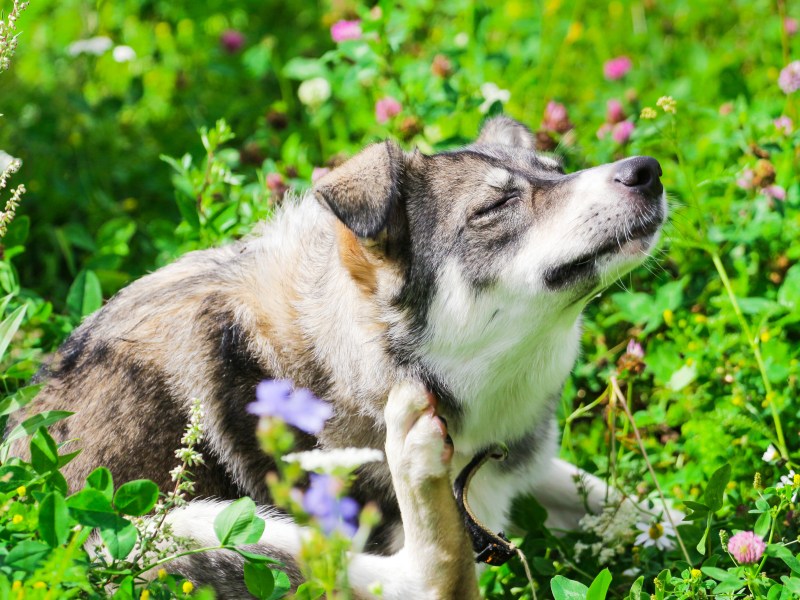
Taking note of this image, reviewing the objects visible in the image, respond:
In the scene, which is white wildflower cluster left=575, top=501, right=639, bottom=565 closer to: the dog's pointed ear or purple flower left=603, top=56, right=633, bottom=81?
the dog's pointed ear

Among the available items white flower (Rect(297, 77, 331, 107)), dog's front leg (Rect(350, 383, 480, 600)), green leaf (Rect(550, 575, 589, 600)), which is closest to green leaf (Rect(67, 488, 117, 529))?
dog's front leg (Rect(350, 383, 480, 600))

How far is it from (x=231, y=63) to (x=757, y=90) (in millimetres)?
3025

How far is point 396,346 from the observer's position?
304 cm

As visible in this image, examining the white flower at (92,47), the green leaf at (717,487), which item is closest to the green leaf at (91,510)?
the green leaf at (717,487)

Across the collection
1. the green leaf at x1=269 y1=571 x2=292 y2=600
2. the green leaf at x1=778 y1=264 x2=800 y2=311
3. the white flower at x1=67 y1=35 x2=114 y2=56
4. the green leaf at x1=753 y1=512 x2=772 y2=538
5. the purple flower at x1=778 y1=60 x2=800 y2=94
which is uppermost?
the white flower at x1=67 y1=35 x2=114 y2=56

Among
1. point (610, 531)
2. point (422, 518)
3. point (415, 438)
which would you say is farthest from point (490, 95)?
point (422, 518)

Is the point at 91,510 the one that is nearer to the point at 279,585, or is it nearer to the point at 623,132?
the point at 279,585

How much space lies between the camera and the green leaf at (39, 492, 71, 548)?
229cm

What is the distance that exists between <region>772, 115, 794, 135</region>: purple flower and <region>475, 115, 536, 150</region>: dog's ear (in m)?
1.19

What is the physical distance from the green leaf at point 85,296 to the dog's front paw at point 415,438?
1.49 m

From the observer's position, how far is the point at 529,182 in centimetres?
310

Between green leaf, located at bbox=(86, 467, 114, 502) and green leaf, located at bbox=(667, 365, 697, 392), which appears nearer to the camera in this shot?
green leaf, located at bbox=(86, 467, 114, 502)

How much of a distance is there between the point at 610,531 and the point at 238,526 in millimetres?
1342

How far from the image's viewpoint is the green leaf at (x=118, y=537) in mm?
2318
